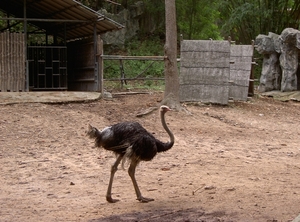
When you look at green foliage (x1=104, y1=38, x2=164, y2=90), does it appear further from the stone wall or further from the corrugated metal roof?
the stone wall

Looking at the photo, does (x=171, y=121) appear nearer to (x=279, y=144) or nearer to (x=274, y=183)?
(x=279, y=144)

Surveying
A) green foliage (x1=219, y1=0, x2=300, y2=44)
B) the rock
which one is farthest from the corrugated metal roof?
green foliage (x1=219, y1=0, x2=300, y2=44)

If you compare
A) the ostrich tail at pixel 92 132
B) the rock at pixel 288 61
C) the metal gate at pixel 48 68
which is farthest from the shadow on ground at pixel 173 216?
the rock at pixel 288 61

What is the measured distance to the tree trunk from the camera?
43.9 ft

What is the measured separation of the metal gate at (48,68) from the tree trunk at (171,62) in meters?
4.28

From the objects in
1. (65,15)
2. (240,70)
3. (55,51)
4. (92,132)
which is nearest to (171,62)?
(240,70)

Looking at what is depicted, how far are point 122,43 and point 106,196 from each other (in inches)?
848

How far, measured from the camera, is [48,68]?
53.7 ft

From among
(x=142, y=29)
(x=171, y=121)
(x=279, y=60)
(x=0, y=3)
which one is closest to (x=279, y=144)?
(x=171, y=121)

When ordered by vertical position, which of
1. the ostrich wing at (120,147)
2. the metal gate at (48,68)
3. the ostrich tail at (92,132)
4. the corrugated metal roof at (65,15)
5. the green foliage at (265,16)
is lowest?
the ostrich wing at (120,147)

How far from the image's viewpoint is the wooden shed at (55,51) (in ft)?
49.2

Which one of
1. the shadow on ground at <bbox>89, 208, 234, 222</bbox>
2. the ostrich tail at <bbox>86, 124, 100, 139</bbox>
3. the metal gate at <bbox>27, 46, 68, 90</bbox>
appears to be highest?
the metal gate at <bbox>27, 46, 68, 90</bbox>

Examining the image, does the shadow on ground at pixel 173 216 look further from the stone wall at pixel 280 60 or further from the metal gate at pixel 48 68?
the stone wall at pixel 280 60

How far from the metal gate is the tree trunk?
14.1 feet
